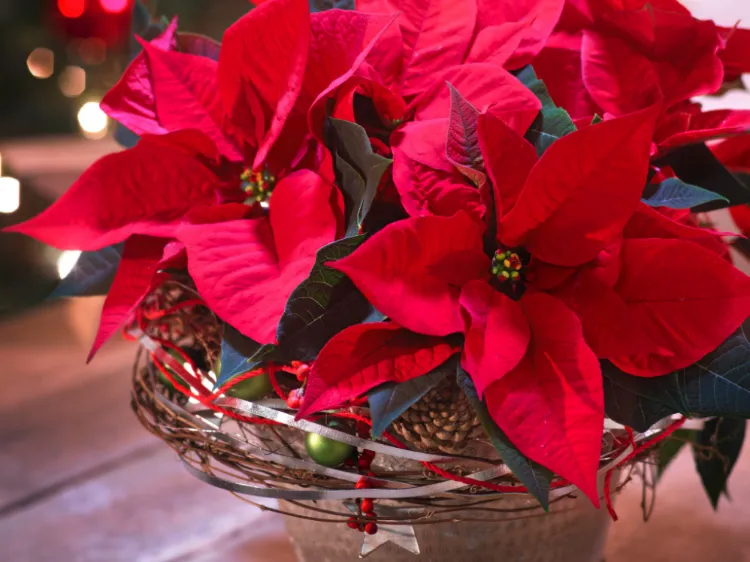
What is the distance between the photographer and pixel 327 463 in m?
0.31

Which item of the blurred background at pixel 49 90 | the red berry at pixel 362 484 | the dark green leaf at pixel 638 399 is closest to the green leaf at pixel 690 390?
the dark green leaf at pixel 638 399

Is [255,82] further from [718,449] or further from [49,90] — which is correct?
[49,90]

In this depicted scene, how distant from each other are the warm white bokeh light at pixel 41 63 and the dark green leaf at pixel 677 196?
0.68 m

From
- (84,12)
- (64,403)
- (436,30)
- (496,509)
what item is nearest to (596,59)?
(436,30)

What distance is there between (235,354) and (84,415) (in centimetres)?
39

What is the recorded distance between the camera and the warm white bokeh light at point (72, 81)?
79 centimetres

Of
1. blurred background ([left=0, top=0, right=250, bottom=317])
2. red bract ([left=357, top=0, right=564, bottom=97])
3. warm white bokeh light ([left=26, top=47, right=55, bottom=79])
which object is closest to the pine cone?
red bract ([left=357, top=0, right=564, bottom=97])

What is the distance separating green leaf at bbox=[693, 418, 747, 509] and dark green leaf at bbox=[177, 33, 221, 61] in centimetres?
31

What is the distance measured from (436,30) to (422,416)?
0.16 metres

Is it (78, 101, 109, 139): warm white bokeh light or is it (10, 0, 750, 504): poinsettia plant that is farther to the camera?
(78, 101, 109, 139): warm white bokeh light

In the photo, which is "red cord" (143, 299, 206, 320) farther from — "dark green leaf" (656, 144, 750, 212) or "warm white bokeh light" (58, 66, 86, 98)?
"warm white bokeh light" (58, 66, 86, 98)

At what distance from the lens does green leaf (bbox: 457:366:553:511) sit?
243 millimetres

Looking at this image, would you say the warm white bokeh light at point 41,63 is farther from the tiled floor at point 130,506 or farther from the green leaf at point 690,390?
the green leaf at point 690,390

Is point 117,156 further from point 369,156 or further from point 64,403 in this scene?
point 64,403
